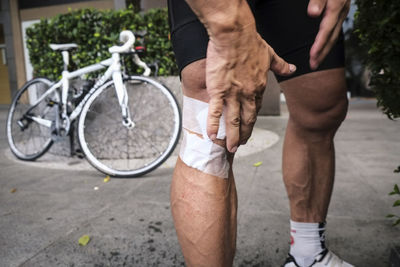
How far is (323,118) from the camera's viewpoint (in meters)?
1.28

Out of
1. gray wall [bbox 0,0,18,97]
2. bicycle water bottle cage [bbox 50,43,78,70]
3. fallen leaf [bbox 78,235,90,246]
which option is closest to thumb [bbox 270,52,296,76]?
fallen leaf [bbox 78,235,90,246]

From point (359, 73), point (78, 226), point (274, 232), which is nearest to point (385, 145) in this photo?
point (274, 232)

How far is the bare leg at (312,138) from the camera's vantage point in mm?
1246

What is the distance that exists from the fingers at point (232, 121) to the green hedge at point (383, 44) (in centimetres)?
89

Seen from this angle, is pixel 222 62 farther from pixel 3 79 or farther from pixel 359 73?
pixel 359 73

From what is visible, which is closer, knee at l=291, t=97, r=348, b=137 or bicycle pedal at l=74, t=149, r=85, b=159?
knee at l=291, t=97, r=348, b=137

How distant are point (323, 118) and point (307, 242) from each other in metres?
0.50

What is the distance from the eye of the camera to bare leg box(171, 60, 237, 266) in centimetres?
92

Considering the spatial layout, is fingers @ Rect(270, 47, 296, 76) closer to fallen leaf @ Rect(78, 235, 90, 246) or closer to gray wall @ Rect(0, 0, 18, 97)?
fallen leaf @ Rect(78, 235, 90, 246)

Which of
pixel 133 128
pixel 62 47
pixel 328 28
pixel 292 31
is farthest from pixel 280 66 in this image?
pixel 62 47

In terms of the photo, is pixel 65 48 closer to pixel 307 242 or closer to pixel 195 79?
pixel 195 79

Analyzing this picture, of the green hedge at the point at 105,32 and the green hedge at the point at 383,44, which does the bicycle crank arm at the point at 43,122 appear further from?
the green hedge at the point at 383,44

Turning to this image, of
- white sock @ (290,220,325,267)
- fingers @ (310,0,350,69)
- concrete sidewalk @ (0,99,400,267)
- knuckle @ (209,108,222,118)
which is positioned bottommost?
concrete sidewalk @ (0,99,400,267)

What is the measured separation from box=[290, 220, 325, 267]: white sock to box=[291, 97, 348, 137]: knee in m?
0.38
